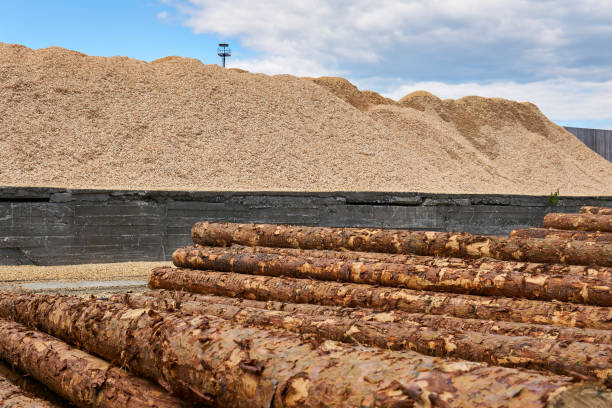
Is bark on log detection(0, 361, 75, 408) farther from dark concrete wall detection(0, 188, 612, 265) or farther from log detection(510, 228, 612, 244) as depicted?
dark concrete wall detection(0, 188, 612, 265)

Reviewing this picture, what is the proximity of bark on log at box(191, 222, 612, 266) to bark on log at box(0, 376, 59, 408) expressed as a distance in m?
3.45

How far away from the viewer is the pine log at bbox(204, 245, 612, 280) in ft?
14.9

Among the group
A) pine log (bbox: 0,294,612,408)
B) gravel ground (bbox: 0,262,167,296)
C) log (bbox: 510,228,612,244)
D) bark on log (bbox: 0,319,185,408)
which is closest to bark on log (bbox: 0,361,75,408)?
bark on log (bbox: 0,319,185,408)

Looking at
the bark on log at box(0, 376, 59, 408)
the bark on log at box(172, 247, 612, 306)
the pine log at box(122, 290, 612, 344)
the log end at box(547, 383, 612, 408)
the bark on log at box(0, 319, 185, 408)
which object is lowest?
the bark on log at box(0, 376, 59, 408)

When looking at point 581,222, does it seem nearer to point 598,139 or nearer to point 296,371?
point 296,371

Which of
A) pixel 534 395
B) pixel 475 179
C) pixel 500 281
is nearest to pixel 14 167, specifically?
pixel 500 281

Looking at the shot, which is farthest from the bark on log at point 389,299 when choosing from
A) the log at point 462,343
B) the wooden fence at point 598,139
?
the wooden fence at point 598,139

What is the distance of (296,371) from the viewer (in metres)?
2.23

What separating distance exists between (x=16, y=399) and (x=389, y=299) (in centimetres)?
272

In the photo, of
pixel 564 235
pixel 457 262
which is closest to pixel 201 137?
pixel 564 235

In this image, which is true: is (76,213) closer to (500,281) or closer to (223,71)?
(500,281)

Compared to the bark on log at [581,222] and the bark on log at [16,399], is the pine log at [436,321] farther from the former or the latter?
the bark on log at [581,222]

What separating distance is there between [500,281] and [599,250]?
1424mm

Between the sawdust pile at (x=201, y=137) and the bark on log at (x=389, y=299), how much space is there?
37.1ft
